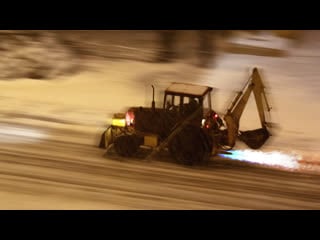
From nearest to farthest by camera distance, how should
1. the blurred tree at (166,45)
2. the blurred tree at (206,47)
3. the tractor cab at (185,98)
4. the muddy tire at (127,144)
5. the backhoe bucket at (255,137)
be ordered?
the tractor cab at (185,98)
the muddy tire at (127,144)
the backhoe bucket at (255,137)
the blurred tree at (206,47)
the blurred tree at (166,45)

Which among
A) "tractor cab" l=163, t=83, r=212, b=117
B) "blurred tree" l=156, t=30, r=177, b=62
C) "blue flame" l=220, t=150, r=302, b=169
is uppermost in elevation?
"tractor cab" l=163, t=83, r=212, b=117

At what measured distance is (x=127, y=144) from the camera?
12844 mm

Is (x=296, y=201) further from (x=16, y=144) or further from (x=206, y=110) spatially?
(x=16, y=144)

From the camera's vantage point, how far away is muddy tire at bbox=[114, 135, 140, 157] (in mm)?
12820

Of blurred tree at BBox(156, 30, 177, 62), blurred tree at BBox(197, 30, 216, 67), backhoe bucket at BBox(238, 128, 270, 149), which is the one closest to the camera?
backhoe bucket at BBox(238, 128, 270, 149)

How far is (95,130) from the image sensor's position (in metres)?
15.2

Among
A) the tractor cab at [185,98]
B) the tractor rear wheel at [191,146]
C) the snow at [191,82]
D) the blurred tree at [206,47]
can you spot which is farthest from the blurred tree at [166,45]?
the tractor rear wheel at [191,146]

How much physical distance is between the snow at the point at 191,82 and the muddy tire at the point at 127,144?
2.17 m

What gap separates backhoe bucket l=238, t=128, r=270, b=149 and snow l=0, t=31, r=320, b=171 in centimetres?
A: 54

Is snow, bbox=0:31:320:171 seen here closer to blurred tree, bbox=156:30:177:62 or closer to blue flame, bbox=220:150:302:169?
blue flame, bbox=220:150:302:169

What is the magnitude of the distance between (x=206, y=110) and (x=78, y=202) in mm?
3454

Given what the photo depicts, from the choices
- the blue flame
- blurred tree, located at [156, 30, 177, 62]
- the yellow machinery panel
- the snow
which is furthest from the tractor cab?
blurred tree, located at [156, 30, 177, 62]

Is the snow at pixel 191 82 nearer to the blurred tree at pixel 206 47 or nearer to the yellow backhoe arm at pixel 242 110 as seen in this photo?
the blurred tree at pixel 206 47

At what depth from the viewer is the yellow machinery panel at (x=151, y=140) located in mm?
12664
